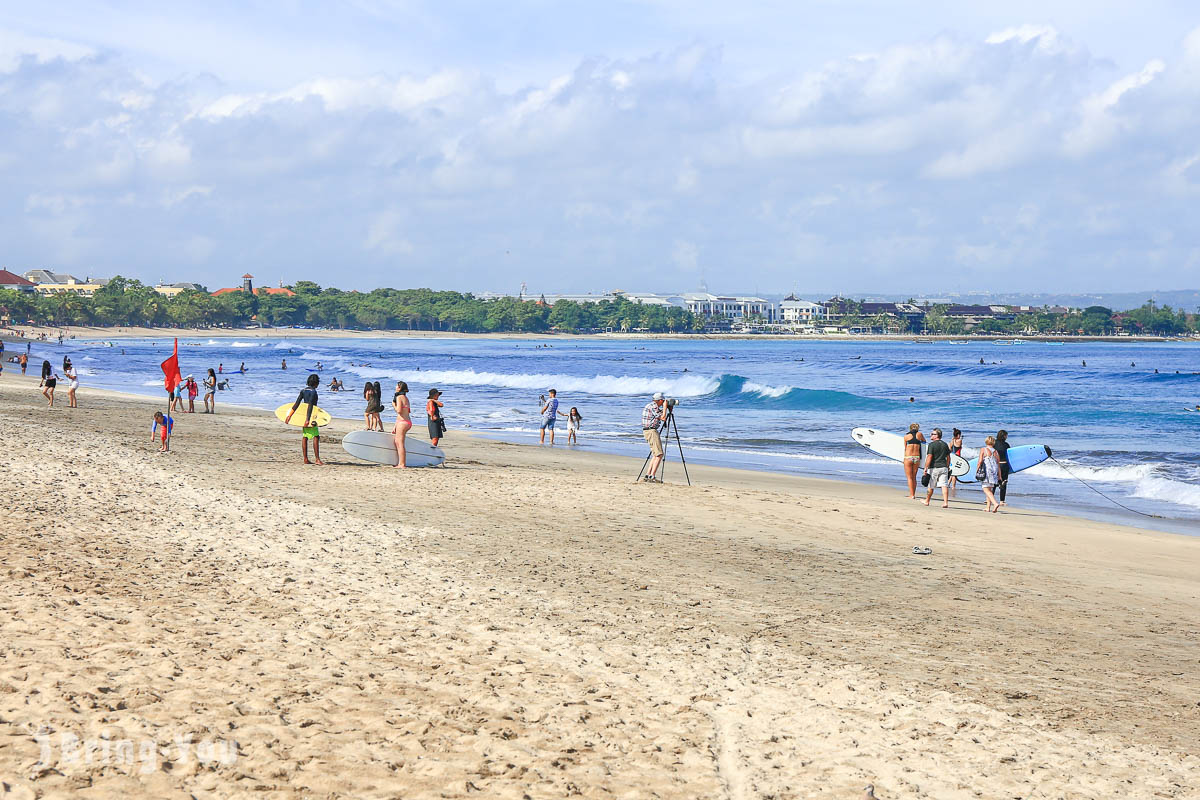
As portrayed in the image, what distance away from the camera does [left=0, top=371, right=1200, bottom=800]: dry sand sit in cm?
511

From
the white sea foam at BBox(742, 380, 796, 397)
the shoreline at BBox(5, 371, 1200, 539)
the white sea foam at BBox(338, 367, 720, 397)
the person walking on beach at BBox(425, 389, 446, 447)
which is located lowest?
the white sea foam at BBox(338, 367, 720, 397)

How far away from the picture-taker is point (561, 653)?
695 cm

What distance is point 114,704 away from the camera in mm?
5379

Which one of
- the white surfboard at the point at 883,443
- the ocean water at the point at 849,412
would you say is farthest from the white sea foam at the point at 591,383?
the white surfboard at the point at 883,443

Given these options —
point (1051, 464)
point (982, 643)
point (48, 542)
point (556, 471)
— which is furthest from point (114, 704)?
point (1051, 464)

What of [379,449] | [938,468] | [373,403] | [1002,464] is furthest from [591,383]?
[938,468]

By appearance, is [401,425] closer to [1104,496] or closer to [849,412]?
[1104,496]

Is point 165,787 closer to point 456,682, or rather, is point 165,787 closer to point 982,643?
point 456,682

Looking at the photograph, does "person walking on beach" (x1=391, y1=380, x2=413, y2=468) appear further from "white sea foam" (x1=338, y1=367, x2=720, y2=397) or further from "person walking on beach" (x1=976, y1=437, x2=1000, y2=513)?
"white sea foam" (x1=338, y1=367, x2=720, y2=397)

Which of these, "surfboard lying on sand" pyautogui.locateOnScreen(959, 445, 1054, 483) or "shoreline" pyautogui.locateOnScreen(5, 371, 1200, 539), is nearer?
"shoreline" pyautogui.locateOnScreen(5, 371, 1200, 539)

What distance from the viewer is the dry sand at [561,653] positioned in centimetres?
511

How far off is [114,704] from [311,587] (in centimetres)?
285

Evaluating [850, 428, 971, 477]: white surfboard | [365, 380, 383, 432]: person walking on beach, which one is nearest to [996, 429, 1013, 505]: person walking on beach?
[850, 428, 971, 477]: white surfboard

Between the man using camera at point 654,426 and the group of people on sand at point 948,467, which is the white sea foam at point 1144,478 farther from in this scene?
the man using camera at point 654,426
